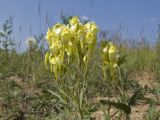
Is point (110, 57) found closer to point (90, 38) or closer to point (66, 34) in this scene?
point (90, 38)

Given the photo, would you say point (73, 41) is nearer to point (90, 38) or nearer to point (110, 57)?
point (90, 38)

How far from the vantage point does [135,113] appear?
12.1 ft

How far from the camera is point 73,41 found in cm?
202

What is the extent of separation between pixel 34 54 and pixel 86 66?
3.64 metres

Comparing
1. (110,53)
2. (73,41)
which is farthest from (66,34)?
(110,53)

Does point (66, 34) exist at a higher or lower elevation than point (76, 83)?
higher

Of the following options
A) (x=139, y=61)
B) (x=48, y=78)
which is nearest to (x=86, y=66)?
(x=48, y=78)

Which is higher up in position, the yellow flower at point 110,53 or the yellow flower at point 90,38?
the yellow flower at point 90,38

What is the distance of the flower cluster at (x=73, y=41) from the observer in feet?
6.61

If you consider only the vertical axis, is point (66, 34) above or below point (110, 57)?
above

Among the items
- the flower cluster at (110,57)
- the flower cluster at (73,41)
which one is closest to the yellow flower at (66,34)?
the flower cluster at (73,41)

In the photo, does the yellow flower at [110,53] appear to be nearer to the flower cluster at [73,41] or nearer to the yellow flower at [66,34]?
the flower cluster at [73,41]

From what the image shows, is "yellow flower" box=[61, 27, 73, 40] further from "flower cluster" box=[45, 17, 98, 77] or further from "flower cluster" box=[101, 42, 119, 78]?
"flower cluster" box=[101, 42, 119, 78]

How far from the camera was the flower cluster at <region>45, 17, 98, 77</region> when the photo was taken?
2.01 meters
